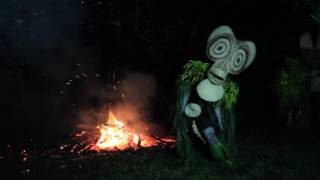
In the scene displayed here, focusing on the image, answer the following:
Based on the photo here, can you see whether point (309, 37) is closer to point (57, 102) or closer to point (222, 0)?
point (222, 0)

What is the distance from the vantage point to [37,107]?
46.0ft

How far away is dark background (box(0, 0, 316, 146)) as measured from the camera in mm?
14211

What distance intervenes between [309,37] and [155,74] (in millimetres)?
6043

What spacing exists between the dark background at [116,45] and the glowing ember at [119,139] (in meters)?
2.69

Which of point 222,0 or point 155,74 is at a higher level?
point 222,0

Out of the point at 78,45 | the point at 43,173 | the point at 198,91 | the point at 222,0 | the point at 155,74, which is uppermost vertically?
the point at 222,0

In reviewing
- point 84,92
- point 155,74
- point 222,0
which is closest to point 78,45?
point 84,92

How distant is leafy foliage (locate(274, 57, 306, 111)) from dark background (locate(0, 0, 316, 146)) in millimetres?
2053

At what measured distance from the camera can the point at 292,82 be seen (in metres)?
11.2

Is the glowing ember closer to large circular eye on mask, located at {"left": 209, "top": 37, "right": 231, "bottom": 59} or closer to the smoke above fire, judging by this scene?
the smoke above fire

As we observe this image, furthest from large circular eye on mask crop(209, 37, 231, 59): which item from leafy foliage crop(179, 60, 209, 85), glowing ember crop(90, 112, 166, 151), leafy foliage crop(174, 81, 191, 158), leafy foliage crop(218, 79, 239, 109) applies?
glowing ember crop(90, 112, 166, 151)

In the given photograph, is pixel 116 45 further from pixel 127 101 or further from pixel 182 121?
pixel 182 121

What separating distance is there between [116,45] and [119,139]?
16.5 ft

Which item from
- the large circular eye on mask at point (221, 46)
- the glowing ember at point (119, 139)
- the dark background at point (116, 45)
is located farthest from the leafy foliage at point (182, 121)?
the dark background at point (116, 45)
